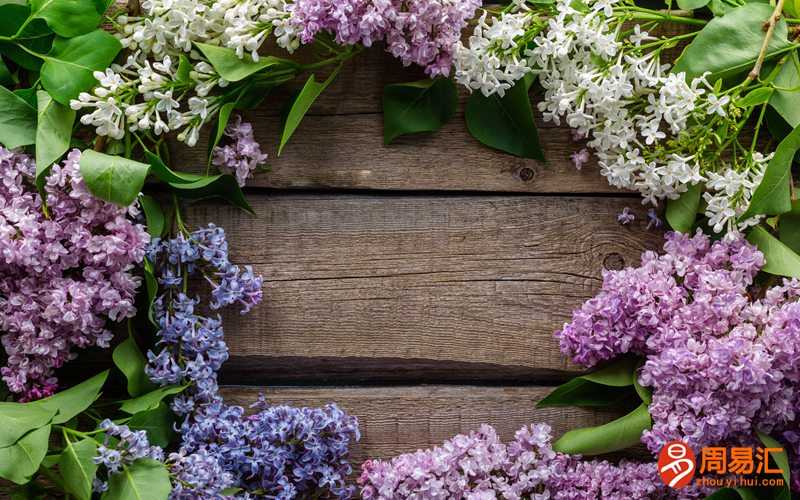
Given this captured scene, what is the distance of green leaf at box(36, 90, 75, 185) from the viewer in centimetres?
104

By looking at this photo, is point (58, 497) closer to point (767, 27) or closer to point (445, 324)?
point (445, 324)

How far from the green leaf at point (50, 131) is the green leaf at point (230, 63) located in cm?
19

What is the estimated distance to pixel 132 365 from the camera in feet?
3.60

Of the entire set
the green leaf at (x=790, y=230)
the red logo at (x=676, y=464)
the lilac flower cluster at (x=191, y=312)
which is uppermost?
the green leaf at (x=790, y=230)

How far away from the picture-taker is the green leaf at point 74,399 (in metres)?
1.05

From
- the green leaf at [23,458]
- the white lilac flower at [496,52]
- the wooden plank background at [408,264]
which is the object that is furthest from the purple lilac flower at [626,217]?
the green leaf at [23,458]

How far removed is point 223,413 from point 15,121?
444mm

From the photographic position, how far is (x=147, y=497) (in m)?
1.00

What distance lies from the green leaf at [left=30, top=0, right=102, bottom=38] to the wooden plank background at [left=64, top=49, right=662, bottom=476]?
20 cm

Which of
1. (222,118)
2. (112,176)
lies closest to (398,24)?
(222,118)

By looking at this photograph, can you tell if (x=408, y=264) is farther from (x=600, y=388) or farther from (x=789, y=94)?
(x=789, y=94)

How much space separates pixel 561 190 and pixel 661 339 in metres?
0.25

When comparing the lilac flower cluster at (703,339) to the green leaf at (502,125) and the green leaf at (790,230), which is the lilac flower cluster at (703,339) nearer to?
the green leaf at (790,230)

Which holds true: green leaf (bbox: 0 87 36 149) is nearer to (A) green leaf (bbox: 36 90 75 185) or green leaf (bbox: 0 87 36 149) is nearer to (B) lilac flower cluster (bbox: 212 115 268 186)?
(A) green leaf (bbox: 36 90 75 185)
